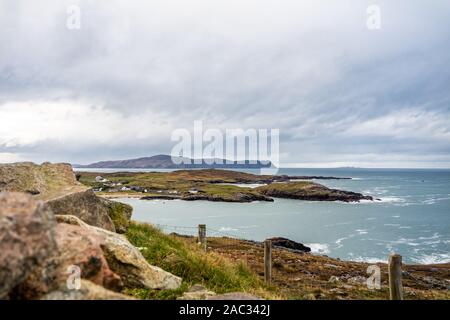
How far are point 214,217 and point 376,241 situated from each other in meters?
31.5

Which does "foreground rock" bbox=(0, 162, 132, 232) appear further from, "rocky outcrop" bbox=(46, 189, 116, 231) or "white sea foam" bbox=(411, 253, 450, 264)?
"white sea foam" bbox=(411, 253, 450, 264)

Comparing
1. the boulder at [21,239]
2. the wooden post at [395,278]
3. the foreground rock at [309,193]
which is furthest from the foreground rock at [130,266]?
the foreground rock at [309,193]

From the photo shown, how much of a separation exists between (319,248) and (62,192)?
37.0 meters

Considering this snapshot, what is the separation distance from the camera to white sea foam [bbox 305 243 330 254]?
42.7 m

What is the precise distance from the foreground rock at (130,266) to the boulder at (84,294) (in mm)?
2561

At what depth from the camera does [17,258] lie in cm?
503

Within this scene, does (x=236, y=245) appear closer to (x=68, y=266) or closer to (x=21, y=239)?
(x=68, y=266)

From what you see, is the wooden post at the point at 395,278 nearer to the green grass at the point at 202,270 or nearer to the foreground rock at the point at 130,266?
the green grass at the point at 202,270

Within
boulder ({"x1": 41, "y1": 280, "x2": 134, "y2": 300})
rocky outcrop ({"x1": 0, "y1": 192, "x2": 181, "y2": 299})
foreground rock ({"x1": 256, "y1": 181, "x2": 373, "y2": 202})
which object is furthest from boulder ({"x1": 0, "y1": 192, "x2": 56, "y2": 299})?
foreground rock ({"x1": 256, "y1": 181, "x2": 373, "y2": 202})

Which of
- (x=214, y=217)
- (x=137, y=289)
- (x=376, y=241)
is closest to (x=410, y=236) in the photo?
(x=376, y=241)

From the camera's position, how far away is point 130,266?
29.1 ft
